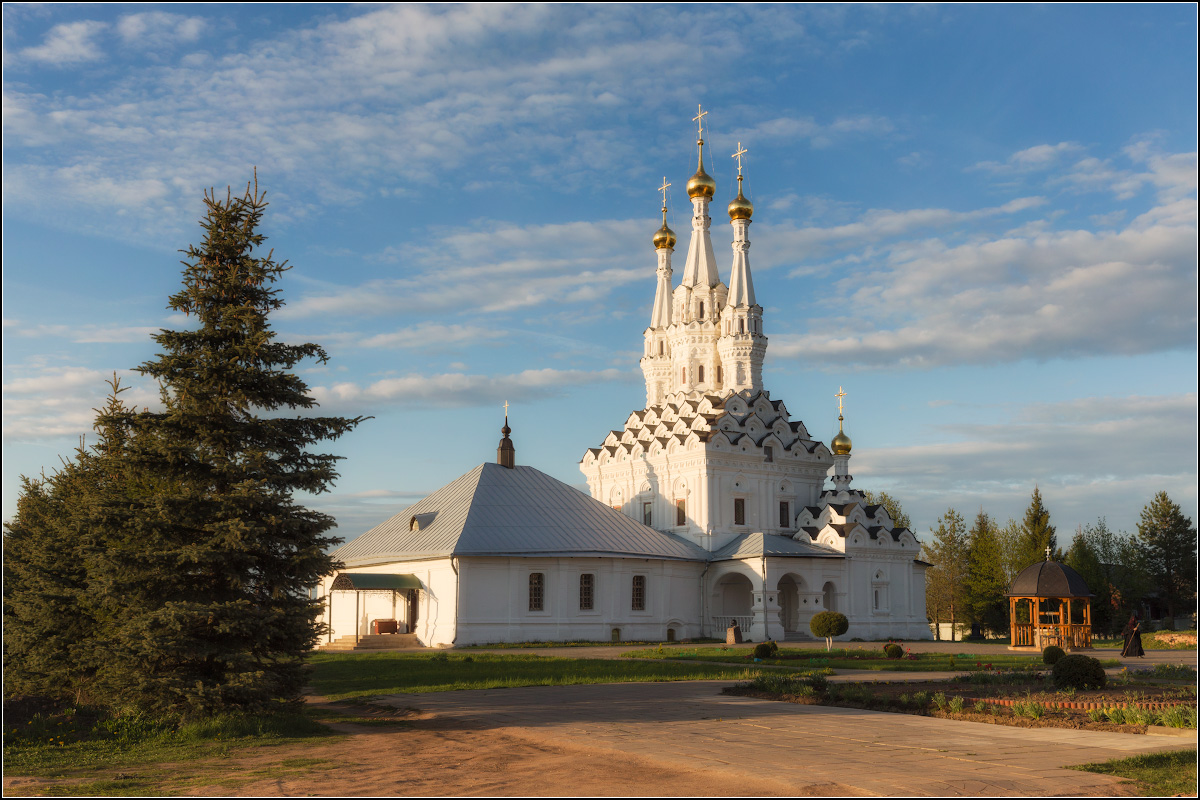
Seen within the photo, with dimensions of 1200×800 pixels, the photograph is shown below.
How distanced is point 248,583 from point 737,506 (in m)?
39.0

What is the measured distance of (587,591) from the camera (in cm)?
4256

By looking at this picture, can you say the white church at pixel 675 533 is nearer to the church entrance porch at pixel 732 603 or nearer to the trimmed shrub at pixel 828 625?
the church entrance porch at pixel 732 603

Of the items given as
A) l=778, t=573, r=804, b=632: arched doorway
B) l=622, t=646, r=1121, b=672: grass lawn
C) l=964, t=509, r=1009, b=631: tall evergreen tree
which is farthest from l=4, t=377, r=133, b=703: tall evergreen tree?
l=964, t=509, r=1009, b=631: tall evergreen tree

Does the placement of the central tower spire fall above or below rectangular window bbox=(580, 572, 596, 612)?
above

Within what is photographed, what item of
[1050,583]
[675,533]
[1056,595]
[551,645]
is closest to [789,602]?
[675,533]

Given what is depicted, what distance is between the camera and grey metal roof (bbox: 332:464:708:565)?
41031mm

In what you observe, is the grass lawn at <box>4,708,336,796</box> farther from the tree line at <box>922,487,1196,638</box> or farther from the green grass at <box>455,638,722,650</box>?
the tree line at <box>922,487,1196,638</box>

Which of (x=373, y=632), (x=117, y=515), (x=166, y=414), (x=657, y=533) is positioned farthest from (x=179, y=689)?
(x=657, y=533)

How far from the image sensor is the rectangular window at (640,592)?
4422cm

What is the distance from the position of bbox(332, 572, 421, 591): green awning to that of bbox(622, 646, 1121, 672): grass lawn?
12.1 m

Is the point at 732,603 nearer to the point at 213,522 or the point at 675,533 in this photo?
the point at 675,533

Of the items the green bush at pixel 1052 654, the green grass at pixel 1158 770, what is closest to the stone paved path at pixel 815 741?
the green grass at pixel 1158 770

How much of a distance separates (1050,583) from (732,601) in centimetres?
1567

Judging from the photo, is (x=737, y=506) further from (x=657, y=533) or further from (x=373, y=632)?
(x=373, y=632)
